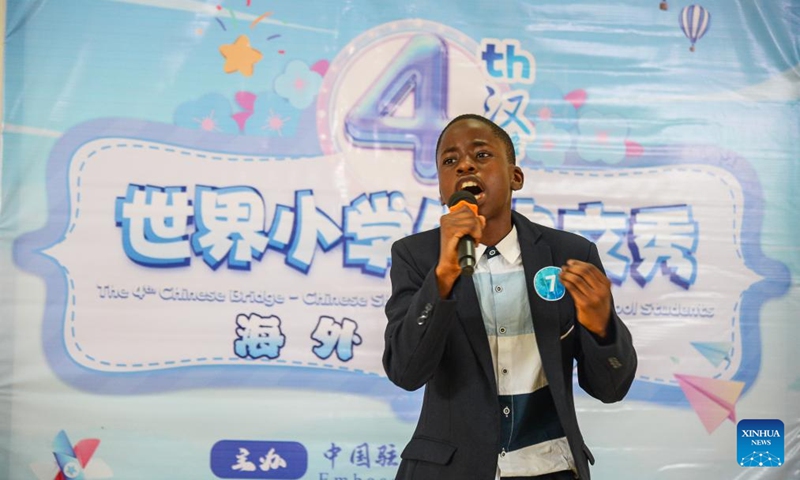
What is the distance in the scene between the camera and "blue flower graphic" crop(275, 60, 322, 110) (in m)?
3.12

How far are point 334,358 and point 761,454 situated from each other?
179cm

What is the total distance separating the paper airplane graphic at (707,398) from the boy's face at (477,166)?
1807mm

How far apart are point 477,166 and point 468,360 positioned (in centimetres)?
43

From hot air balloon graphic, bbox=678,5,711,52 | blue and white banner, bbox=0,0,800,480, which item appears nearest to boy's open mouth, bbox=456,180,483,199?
blue and white banner, bbox=0,0,800,480

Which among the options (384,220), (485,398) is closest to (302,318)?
(384,220)

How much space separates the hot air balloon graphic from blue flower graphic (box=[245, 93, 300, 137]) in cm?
167

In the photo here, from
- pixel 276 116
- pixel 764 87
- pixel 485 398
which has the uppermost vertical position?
pixel 764 87

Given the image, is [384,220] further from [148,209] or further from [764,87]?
[764,87]

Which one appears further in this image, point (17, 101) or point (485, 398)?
point (17, 101)

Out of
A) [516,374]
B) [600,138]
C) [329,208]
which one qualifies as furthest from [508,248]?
[600,138]

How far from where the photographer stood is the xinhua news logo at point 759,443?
314 centimetres

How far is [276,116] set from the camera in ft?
10.2

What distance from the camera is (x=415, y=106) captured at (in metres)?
3.14

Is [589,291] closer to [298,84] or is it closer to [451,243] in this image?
[451,243]
